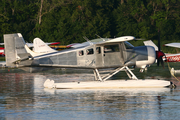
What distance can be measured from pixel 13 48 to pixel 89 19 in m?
51.4

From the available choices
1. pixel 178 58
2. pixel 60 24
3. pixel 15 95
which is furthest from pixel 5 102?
pixel 60 24

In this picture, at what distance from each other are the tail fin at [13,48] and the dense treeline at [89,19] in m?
46.0

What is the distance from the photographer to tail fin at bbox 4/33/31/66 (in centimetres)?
1680

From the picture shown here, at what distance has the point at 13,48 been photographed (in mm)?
17000

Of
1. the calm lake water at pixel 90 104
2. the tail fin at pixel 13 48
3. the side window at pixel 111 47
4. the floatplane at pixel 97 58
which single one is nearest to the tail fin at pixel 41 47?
the tail fin at pixel 13 48

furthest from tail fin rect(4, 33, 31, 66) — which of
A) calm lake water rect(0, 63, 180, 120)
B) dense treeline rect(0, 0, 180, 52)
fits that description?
dense treeline rect(0, 0, 180, 52)

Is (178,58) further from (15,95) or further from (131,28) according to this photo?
(131,28)

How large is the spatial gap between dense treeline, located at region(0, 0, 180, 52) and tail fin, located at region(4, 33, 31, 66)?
46.0 m

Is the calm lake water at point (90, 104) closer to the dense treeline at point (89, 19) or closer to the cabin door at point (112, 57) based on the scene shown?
the cabin door at point (112, 57)

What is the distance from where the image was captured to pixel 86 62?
16.7 m

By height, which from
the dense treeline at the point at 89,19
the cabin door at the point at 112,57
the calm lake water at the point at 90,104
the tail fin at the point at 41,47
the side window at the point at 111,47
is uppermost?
the dense treeline at the point at 89,19

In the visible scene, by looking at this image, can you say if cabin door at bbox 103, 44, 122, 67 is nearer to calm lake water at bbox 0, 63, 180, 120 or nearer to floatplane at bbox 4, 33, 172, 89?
floatplane at bbox 4, 33, 172, 89

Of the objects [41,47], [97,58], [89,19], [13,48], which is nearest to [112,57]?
[97,58]

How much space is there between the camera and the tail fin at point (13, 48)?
16797mm
